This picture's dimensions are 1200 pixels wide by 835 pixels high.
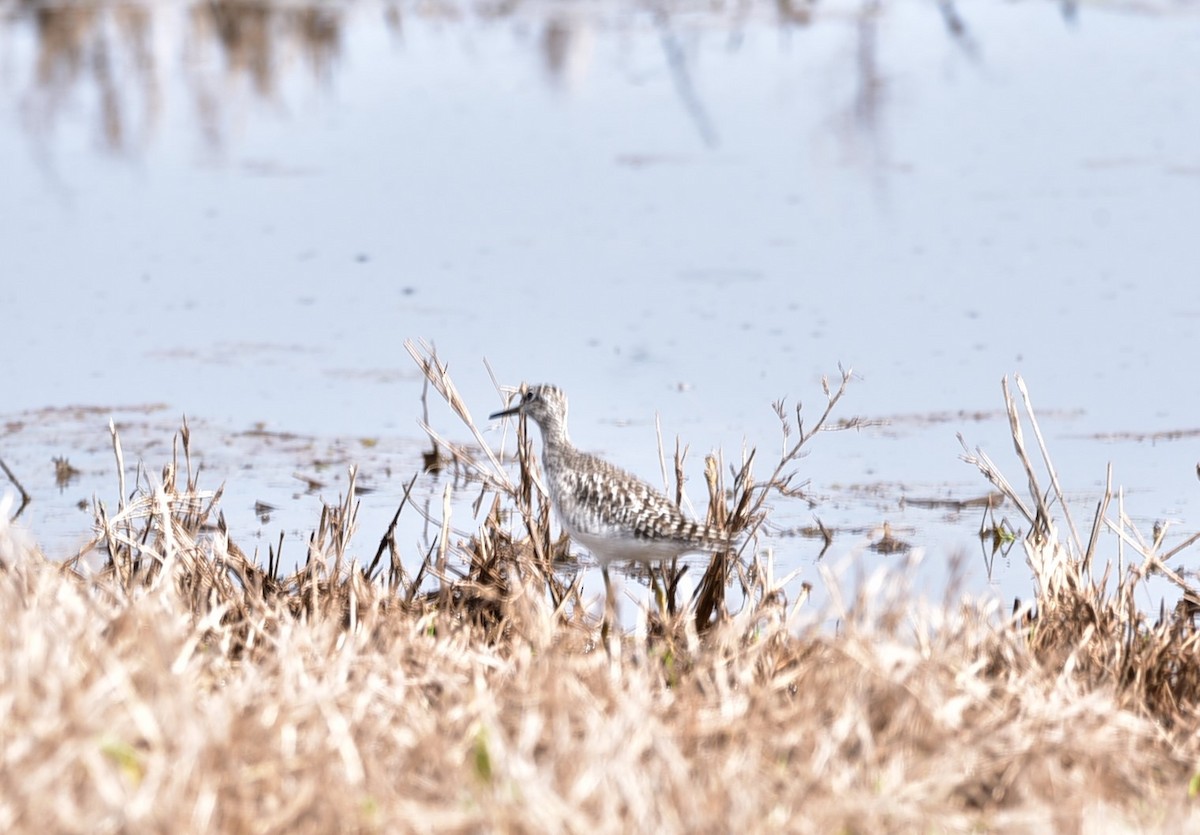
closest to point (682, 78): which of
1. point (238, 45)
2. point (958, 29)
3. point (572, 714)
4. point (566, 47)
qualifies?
point (566, 47)

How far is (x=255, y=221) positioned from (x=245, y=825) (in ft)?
32.9

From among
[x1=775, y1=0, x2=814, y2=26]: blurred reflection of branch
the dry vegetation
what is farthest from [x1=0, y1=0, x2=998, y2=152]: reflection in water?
the dry vegetation

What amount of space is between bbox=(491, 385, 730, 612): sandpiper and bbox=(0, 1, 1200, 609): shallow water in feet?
2.84

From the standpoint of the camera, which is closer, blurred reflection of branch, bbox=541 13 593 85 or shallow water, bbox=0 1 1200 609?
shallow water, bbox=0 1 1200 609

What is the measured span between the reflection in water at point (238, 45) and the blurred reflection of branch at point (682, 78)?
12 mm

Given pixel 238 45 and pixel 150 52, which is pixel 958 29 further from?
pixel 150 52

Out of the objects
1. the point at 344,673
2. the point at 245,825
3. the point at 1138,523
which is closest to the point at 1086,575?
the point at 1138,523

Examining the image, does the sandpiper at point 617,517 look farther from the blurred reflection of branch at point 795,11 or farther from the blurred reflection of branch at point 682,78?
the blurred reflection of branch at point 795,11

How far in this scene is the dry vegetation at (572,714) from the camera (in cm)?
379

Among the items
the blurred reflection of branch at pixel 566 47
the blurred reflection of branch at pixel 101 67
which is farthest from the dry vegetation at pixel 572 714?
the blurred reflection of branch at pixel 566 47

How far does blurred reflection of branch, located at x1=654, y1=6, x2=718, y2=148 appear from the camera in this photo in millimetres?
15383

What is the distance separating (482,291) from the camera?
1159cm

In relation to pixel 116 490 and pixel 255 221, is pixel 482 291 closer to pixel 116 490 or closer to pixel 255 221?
pixel 255 221

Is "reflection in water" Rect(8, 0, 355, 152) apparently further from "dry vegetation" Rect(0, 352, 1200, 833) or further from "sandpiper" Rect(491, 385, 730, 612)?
"dry vegetation" Rect(0, 352, 1200, 833)
